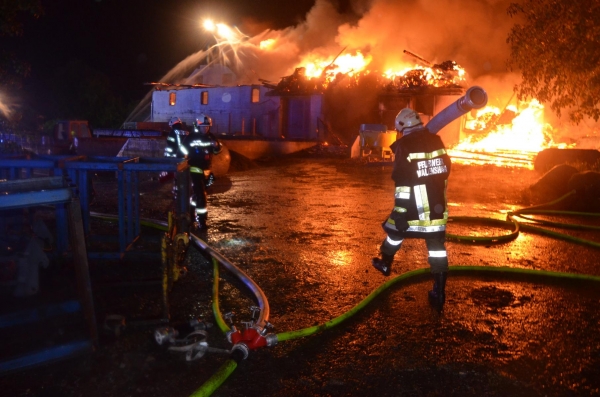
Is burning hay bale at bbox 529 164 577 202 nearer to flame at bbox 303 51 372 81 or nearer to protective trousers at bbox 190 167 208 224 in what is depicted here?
protective trousers at bbox 190 167 208 224

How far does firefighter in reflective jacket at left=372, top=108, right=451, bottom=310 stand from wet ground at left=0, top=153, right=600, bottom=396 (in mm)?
513

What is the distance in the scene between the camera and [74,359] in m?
3.53

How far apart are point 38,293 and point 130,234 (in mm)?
1345

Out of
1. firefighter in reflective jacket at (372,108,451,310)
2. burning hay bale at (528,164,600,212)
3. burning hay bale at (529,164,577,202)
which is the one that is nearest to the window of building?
burning hay bale at (529,164,577,202)

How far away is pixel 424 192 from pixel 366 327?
51.9 inches

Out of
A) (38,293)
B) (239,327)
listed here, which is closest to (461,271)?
(239,327)

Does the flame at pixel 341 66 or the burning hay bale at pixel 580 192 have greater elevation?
the flame at pixel 341 66

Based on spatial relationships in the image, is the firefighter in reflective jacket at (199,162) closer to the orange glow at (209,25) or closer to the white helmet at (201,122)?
the white helmet at (201,122)

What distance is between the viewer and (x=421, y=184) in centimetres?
456

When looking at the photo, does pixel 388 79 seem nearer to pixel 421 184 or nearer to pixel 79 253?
pixel 421 184

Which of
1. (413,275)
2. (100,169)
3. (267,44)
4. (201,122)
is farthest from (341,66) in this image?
(100,169)

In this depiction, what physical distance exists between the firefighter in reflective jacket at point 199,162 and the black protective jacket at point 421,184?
3877 millimetres

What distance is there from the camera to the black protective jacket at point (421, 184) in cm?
454

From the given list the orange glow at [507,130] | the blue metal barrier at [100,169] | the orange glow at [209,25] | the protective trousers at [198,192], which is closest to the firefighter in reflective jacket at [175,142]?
the protective trousers at [198,192]
